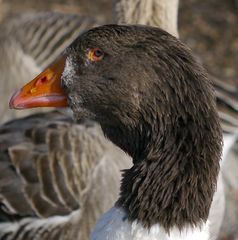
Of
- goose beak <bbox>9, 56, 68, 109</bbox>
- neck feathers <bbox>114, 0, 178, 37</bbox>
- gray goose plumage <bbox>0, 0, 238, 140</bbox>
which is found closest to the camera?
goose beak <bbox>9, 56, 68, 109</bbox>

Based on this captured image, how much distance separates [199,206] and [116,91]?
0.68 metres

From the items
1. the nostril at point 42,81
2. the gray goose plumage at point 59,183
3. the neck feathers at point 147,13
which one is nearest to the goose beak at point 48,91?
the nostril at point 42,81

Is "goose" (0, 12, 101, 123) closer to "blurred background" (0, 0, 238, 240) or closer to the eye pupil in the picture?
"blurred background" (0, 0, 238, 240)

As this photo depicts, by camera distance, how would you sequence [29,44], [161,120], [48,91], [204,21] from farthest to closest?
1. [204,21]
2. [29,44]
3. [48,91]
4. [161,120]

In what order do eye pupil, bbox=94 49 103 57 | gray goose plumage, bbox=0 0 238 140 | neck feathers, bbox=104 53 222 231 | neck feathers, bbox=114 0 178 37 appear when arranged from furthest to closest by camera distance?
1. gray goose plumage, bbox=0 0 238 140
2. neck feathers, bbox=114 0 178 37
3. eye pupil, bbox=94 49 103 57
4. neck feathers, bbox=104 53 222 231

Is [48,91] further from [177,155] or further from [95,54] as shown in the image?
[177,155]

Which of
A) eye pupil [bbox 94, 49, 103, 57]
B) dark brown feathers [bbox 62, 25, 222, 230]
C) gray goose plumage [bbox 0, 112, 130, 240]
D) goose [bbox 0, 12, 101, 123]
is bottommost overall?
gray goose plumage [bbox 0, 112, 130, 240]

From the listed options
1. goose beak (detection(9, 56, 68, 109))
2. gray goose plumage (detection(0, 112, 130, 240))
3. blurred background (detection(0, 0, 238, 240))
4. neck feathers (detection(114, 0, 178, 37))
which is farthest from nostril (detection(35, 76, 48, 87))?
blurred background (detection(0, 0, 238, 240))

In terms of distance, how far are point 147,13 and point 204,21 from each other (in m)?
6.18

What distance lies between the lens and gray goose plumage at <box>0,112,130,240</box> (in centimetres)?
682

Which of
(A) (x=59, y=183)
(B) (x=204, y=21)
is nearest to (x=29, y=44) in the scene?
(A) (x=59, y=183)

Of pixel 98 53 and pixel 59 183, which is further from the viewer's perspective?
pixel 59 183

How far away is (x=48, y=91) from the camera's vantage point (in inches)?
189

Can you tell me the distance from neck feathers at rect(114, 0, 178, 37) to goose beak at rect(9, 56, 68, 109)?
91.5 inches
